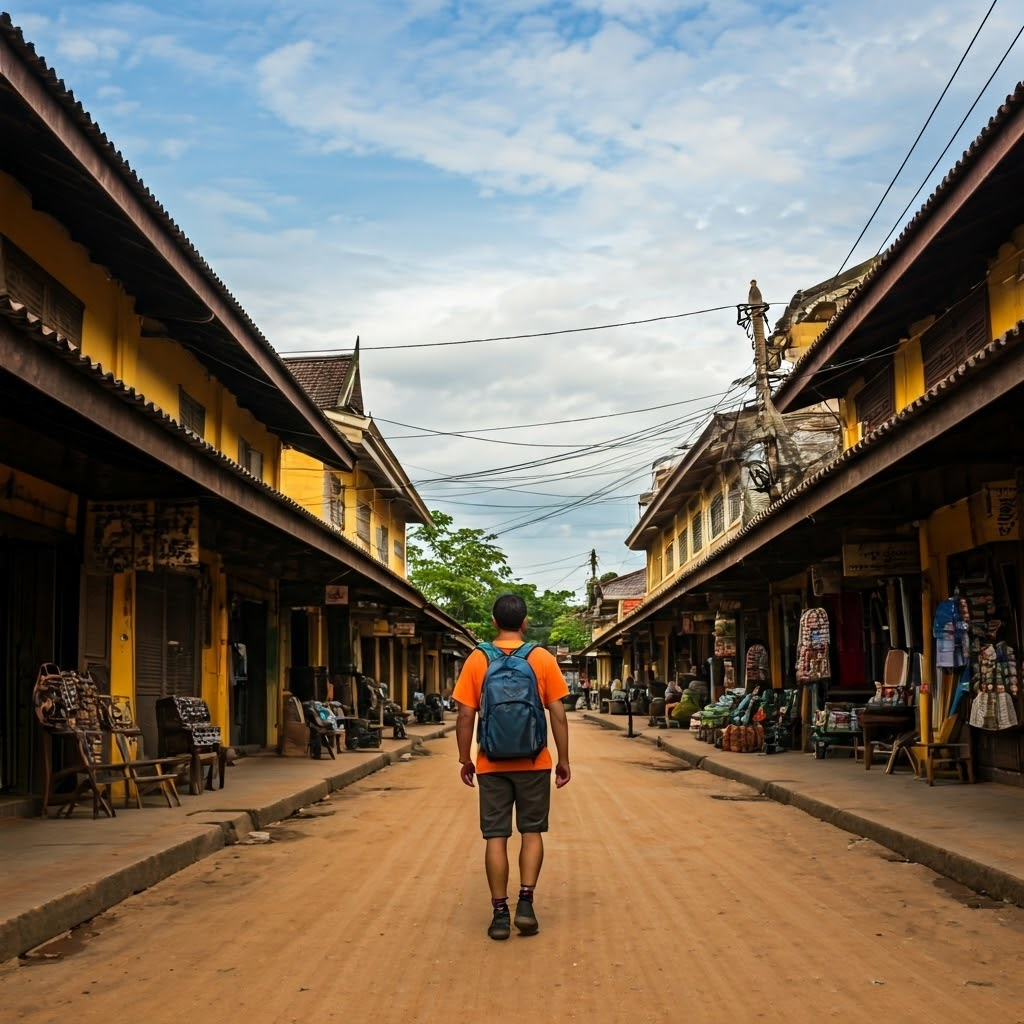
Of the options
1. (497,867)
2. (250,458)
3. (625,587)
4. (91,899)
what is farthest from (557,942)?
→ (625,587)

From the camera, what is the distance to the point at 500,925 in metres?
6.06

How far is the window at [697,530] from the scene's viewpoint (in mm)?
34719

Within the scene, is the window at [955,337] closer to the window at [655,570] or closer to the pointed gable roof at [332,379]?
the pointed gable roof at [332,379]

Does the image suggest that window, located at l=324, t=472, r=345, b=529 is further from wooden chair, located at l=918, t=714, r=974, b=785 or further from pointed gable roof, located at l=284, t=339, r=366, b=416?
wooden chair, located at l=918, t=714, r=974, b=785

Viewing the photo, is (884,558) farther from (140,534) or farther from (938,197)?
(140,534)

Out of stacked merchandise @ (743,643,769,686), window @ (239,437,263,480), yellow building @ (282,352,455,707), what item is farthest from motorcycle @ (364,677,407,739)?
stacked merchandise @ (743,643,769,686)

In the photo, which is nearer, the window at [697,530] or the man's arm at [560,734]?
the man's arm at [560,734]

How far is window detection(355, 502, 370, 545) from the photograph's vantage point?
3131 centimetres

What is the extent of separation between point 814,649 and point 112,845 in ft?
36.1

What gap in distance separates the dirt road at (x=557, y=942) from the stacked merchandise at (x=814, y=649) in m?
7.14

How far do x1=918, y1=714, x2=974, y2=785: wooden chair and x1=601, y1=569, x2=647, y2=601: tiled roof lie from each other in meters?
48.9

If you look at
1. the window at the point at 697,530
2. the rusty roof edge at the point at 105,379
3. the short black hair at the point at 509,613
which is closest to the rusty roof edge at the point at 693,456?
the window at the point at 697,530

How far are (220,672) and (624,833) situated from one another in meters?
8.69

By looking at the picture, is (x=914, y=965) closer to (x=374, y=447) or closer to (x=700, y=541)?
(x=374, y=447)
